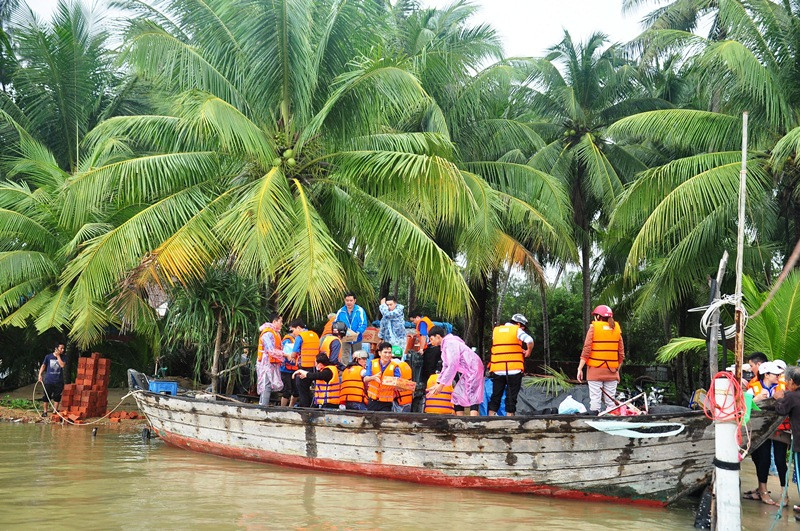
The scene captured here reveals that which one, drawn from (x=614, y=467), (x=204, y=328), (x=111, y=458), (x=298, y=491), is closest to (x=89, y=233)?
(x=204, y=328)

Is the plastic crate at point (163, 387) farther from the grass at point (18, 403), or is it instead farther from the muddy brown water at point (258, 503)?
the grass at point (18, 403)

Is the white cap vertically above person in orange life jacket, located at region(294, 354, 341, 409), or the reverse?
the white cap

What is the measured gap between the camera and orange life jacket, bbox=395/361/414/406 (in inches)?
427

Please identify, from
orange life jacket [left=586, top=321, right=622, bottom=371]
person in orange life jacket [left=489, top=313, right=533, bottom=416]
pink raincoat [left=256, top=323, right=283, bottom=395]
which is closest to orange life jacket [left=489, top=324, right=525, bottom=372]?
person in orange life jacket [left=489, top=313, right=533, bottom=416]

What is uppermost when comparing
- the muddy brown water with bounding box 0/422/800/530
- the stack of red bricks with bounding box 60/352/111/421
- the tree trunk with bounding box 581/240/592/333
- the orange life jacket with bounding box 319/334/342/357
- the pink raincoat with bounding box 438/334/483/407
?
the tree trunk with bounding box 581/240/592/333

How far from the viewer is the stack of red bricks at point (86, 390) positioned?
669 inches

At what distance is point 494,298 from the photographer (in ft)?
77.4

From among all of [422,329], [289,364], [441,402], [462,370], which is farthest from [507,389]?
[289,364]

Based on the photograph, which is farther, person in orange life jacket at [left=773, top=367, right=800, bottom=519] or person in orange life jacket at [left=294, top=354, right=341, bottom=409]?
person in orange life jacket at [left=294, top=354, right=341, bottom=409]

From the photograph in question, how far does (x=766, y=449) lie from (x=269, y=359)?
23.0ft

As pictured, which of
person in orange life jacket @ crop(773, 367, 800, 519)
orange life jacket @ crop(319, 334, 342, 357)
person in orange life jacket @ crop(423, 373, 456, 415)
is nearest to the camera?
person in orange life jacket @ crop(773, 367, 800, 519)

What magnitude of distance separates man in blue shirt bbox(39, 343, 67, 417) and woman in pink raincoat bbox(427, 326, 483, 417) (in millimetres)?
9481

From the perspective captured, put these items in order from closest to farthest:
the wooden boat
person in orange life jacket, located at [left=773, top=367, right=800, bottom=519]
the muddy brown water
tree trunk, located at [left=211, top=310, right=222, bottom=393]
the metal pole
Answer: the metal pole
the muddy brown water
person in orange life jacket, located at [left=773, top=367, right=800, bottom=519]
the wooden boat
tree trunk, located at [left=211, top=310, right=222, bottom=393]

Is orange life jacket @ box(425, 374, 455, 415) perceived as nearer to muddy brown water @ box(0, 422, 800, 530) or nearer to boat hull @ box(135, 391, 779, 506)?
boat hull @ box(135, 391, 779, 506)
